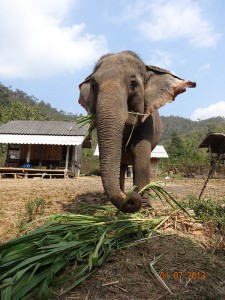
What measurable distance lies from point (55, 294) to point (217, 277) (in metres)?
1.57

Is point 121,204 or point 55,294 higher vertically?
point 121,204

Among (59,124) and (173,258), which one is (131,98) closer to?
(173,258)

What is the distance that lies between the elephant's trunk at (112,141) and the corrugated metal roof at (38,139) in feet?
51.2

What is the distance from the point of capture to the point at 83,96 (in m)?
6.34

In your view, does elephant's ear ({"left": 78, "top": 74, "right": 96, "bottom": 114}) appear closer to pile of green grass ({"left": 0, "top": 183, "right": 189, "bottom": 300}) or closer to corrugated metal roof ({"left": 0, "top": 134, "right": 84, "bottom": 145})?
pile of green grass ({"left": 0, "top": 183, "right": 189, "bottom": 300})

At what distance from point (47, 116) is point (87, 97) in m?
50.5

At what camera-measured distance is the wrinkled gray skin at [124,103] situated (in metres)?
4.29

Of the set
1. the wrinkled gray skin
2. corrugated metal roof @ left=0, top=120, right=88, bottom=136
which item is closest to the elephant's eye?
the wrinkled gray skin

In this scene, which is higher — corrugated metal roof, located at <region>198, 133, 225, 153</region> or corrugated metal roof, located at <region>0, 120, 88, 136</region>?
corrugated metal roof, located at <region>0, 120, 88, 136</region>

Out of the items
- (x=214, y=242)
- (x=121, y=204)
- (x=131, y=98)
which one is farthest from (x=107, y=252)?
(x=131, y=98)

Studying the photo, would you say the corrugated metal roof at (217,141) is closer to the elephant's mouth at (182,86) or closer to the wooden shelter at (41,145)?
the elephant's mouth at (182,86)

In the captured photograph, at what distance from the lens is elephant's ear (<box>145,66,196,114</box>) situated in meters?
5.68

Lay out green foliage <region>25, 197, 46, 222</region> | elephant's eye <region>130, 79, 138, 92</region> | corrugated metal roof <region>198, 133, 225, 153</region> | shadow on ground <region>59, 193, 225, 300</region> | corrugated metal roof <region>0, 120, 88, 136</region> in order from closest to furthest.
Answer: shadow on ground <region>59, 193, 225, 300</region>, green foliage <region>25, 197, 46, 222</region>, elephant's eye <region>130, 79, 138, 92</region>, corrugated metal roof <region>198, 133, 225, 153</region>, corrugated metal roof <region>0, 120, 88, 136</region>

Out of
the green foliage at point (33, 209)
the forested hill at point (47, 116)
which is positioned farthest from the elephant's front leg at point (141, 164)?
the forested hill at point (47, 116)
